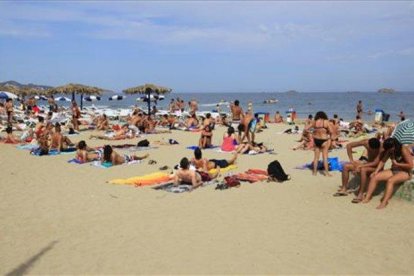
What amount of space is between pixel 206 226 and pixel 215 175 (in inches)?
113

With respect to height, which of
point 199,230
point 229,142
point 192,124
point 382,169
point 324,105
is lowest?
point 324,105

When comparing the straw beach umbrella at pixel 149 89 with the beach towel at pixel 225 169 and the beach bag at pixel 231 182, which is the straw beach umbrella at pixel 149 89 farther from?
the beach bag at pixel 231 182

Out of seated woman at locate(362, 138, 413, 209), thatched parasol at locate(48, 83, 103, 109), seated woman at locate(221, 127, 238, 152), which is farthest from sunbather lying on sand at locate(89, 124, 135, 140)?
thatched parasol at locate(48, 83, 103, 109)

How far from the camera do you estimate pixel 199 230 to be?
17.0 feet

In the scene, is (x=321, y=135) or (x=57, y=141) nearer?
(x=321, y=135)

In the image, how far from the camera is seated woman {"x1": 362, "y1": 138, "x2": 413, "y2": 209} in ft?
19.7

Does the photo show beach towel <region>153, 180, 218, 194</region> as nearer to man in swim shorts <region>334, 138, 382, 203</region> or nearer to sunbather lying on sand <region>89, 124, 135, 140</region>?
man in swim shorts <region>334, 138, 382, 203</region>

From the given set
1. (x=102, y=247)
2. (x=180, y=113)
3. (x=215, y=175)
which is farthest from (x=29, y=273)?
(x=180, y=113)

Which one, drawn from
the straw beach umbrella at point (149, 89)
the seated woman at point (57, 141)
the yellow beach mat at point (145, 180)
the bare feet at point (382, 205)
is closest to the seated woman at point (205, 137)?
the seated woman at point (57, 141)

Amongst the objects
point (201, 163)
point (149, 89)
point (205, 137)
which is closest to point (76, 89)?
point (149, 89)

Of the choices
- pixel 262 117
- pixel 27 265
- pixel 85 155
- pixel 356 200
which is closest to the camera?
pixel 27 265

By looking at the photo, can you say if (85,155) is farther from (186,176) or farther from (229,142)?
(229,142)

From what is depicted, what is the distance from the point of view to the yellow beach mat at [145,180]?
7.71m

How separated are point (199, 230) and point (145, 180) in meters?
2.86
